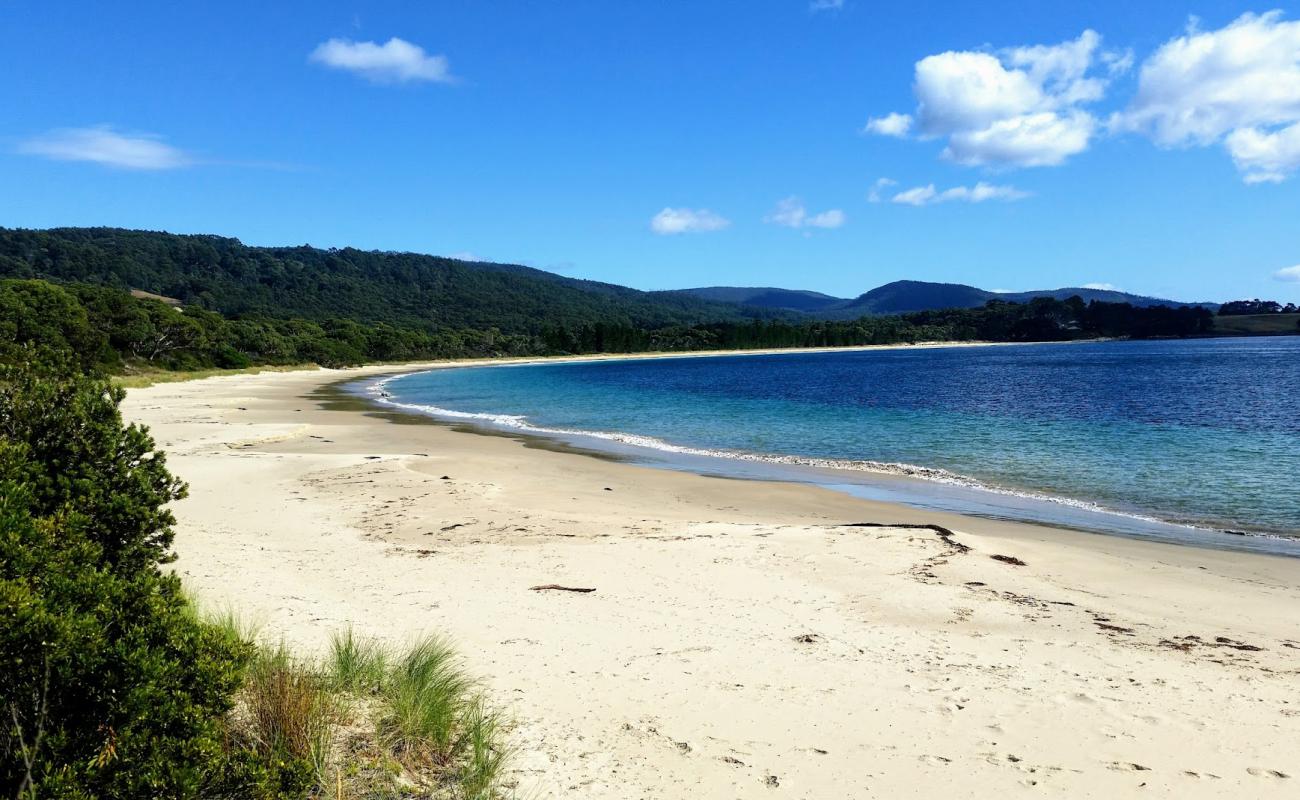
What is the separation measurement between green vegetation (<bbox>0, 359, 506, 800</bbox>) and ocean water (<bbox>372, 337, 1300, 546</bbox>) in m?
13.2

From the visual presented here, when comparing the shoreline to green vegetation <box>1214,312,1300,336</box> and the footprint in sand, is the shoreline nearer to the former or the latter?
the footprint in sand

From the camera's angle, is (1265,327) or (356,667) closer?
(356,667)

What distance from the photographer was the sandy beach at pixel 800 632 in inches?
197

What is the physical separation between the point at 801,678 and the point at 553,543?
18.4 feet

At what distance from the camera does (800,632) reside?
7.53 meters

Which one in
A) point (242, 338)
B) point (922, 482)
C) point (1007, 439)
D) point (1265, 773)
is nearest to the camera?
point (1265, 773)

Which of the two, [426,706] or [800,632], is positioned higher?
[426,706]

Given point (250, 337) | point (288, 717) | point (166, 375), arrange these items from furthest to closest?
1. point (250, 337)
2. point (166, 375)
3. point (288, 717)

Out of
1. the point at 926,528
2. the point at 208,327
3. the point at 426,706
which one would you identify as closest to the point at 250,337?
the point at 208,327

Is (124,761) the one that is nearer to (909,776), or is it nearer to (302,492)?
(909,776)

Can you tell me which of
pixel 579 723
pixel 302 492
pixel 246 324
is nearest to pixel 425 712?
pixel 579 723

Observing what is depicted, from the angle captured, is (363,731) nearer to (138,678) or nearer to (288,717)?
(288,717)

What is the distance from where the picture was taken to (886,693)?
6.07 m

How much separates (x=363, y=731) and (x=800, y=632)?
432cm
